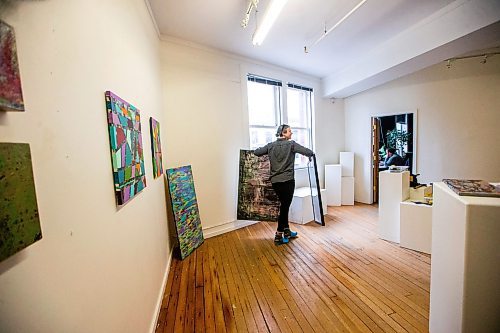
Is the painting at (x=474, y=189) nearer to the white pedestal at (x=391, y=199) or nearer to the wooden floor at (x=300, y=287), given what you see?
the wooden floor at (x=300, y=287)

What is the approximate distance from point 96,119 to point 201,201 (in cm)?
258

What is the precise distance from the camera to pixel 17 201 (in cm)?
53

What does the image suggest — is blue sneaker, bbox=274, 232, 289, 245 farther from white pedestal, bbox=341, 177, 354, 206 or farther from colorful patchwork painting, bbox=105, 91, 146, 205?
white pedestal, bbox=341, 177, 354, 206

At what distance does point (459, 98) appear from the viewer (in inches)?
150

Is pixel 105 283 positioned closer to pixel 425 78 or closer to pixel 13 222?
pixel 13 222

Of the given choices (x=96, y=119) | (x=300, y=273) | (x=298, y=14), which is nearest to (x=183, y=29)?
(x=298, y=14)

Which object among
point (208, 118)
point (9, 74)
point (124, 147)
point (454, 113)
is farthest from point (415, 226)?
point (9, 74)

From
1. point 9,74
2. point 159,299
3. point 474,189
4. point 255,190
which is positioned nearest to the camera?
point 9,74

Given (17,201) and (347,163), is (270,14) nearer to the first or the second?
(17,201)

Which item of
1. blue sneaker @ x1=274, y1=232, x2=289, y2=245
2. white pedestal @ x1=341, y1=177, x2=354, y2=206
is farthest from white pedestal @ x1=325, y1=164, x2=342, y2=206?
blue sneaker @ x1=274, y1=232, x2=289, y2=245

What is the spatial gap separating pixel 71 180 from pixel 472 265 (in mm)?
1943

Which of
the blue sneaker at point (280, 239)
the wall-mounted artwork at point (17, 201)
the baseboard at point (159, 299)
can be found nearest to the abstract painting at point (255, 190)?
the blue sneaker at point (280, 239)

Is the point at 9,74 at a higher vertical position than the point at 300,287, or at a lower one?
higher

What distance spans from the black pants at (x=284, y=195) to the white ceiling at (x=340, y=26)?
A: 2.23 metres
